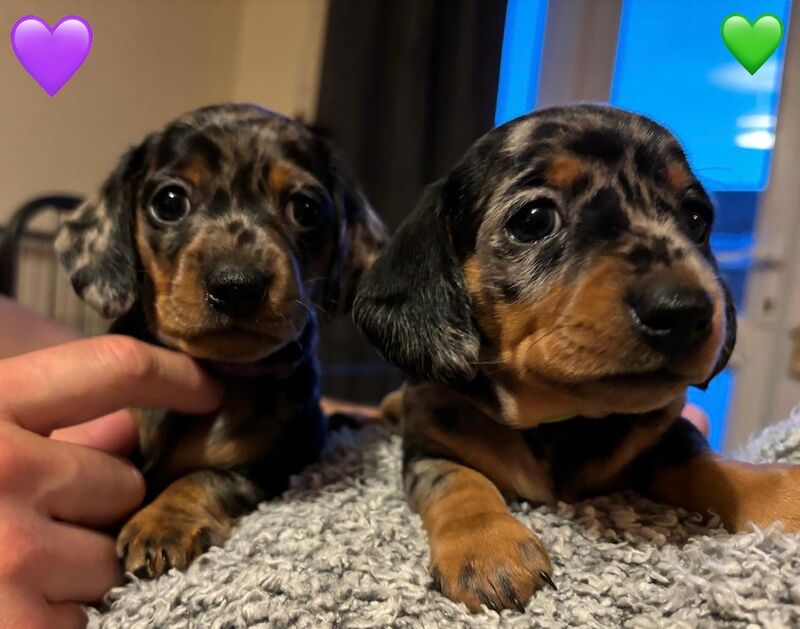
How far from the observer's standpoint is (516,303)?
1376mm

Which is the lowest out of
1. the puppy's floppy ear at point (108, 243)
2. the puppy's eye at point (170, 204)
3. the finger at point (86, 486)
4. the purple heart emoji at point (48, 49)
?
the finger at point (86, 486)

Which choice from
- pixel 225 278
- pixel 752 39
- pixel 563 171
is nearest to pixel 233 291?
pixel 225 278

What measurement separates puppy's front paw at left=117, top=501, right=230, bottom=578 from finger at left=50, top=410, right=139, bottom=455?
0.33m

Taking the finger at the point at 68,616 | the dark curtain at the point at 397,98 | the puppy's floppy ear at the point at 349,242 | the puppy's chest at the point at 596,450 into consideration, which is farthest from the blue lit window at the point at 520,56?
the finger at the point at 68,616

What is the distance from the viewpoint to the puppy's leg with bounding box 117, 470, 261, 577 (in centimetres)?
125

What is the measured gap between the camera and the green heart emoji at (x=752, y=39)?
2492mm

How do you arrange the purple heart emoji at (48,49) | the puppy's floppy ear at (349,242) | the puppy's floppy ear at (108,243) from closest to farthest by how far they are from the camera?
the puppy's floppy ear at (108,243) → the puppy's floppy ear at (349,242) → the purple heart emoji at (48,49)

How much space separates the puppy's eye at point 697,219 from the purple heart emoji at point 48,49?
1.95m

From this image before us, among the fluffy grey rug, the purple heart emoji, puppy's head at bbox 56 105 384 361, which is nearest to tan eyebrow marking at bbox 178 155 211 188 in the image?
puppy's head at bbox 56 105 384 361

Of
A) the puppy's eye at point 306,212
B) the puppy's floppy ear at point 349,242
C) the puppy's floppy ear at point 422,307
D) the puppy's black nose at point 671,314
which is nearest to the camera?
the puppy's black nose at point 671,314

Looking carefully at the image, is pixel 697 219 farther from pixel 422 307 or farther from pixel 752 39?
pixel 752 39

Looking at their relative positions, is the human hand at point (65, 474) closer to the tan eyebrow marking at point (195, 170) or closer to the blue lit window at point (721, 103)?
the tan eyebrow marking at point (195, 170)

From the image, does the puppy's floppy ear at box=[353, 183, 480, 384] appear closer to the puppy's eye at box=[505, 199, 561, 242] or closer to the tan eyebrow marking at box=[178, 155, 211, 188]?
the puppy's eye at box=[505, 199, 561, 242]

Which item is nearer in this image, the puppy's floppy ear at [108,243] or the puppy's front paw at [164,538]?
the puppy's front paw at [164,538]
